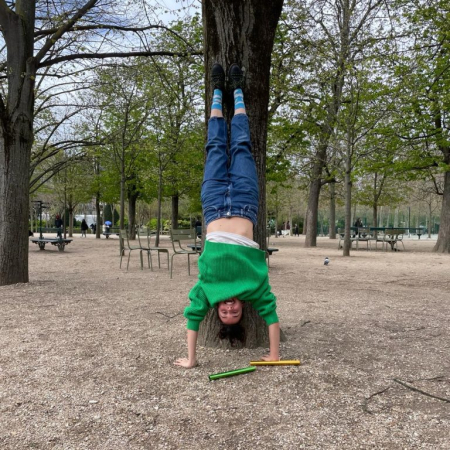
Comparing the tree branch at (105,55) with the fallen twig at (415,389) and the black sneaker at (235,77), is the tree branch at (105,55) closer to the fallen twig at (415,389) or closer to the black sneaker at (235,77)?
the black sneaker at (235,77)

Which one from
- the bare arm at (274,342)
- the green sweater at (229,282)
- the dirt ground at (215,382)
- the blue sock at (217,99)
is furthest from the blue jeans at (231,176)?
the dirt ground at (215,382)

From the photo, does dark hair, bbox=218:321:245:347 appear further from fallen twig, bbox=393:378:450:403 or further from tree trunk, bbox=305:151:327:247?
tree trunk, bbox=305:151:327:247

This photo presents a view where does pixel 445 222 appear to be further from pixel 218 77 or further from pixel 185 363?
pixel 185 363

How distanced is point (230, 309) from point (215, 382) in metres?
0.55

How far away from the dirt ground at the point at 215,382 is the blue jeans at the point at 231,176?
4.28 feet

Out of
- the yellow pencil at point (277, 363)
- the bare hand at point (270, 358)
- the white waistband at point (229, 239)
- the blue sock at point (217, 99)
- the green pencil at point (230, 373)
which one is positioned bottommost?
the green pencil at point (230, 373)

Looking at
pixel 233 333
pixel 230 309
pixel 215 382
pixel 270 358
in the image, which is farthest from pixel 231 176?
pixel 215 382

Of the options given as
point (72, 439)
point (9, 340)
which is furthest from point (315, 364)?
point (9, 340)

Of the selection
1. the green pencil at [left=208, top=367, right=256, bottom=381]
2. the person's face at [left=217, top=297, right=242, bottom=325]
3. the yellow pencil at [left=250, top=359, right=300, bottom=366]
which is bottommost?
the green pencil at [left=208, top=367, right=256, bottom=381]

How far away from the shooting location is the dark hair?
3742 mm

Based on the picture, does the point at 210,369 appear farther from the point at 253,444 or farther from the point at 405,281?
the point at 405,281

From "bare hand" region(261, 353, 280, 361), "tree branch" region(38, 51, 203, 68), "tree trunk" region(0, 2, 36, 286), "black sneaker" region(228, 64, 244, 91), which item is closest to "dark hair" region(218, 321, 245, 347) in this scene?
"bare hand" region(261, 353, 280, 361)

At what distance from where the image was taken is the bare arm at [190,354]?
324 centimetres

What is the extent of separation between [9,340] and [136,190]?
2345 centimetres
